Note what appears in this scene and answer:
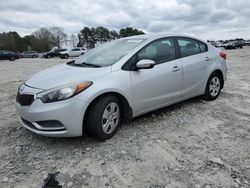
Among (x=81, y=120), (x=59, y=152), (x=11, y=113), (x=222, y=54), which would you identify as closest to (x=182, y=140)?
(x=81, y=120)

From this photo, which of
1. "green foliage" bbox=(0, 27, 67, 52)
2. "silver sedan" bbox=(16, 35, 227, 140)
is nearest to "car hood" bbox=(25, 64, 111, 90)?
"silver sedan" bbox=(16, 35, 227, 140)

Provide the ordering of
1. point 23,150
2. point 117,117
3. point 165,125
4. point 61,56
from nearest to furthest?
1. point 23,150
2. point 117,117
3. point 165,125
4. point 61,56

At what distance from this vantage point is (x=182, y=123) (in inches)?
170

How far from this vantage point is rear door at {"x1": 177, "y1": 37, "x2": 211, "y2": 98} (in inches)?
187

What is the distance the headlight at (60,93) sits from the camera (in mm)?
3299

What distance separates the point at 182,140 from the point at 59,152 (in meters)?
1.69

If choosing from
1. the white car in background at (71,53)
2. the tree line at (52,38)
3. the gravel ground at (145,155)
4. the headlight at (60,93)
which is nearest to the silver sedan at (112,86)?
the headlight at (60,93)

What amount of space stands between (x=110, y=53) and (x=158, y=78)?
89cm

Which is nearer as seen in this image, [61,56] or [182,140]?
[182,140]

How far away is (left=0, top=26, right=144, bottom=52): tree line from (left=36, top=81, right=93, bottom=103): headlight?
60730 mm

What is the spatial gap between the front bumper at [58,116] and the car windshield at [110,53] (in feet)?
3.11

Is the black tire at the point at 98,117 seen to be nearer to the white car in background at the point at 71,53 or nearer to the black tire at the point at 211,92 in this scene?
the black tire at the point at 211,92

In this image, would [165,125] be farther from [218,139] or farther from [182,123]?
[218,139]

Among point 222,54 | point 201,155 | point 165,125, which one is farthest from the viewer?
point 222,54
